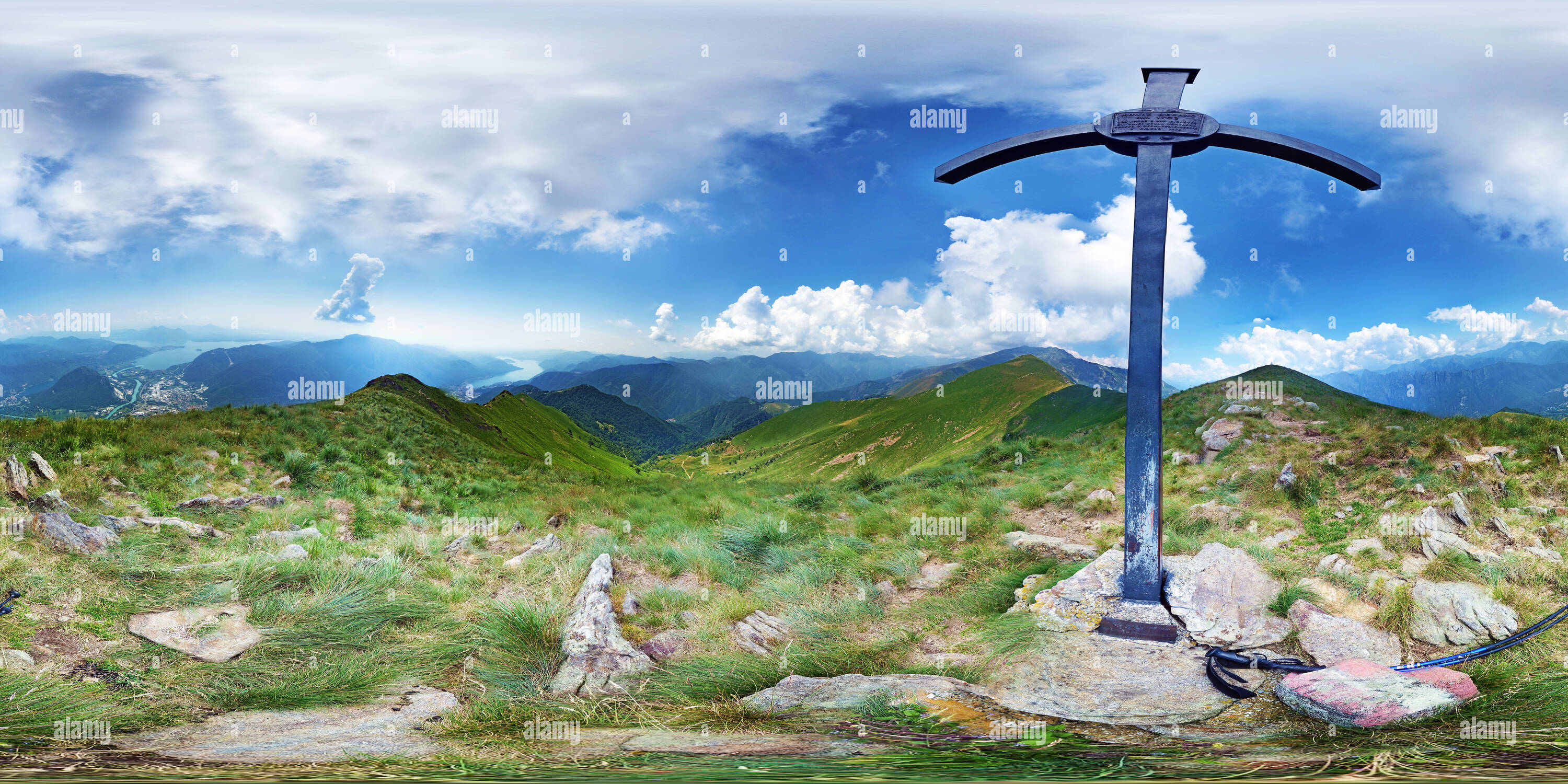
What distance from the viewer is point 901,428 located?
261ft

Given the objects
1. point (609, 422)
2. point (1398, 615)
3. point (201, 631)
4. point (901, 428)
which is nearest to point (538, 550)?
point (201, 631)

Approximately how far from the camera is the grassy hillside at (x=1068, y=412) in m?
20.8

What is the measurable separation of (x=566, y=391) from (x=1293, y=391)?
7607 inches

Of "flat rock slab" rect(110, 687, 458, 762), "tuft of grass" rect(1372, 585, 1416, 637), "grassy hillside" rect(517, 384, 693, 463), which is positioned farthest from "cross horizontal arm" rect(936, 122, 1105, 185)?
"grassy hillside" rect(517, 384, 693, 463)

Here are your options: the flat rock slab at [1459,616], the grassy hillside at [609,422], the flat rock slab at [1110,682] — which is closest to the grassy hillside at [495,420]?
the flat rock slab at [1110,682]

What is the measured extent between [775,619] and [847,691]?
1.72m

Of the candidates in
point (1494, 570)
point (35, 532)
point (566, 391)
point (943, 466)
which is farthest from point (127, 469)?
point (566, 391)

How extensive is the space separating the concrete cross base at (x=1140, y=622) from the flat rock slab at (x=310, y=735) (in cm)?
539

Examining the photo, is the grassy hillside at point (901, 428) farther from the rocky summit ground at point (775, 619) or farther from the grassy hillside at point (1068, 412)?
the rocky summit ground at point (775, 619)

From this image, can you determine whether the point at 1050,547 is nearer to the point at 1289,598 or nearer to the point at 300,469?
the point at 1289,598

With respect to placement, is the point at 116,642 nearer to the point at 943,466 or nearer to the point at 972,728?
the point at 972,728

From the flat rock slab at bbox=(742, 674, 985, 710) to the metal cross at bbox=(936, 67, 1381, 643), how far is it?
203 cm

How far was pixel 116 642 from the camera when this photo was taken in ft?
18.5

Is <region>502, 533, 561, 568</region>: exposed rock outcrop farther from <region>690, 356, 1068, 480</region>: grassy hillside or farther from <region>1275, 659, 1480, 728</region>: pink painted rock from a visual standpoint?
→ <region>690, 356, 1068, 480</region>: grassy hillside
